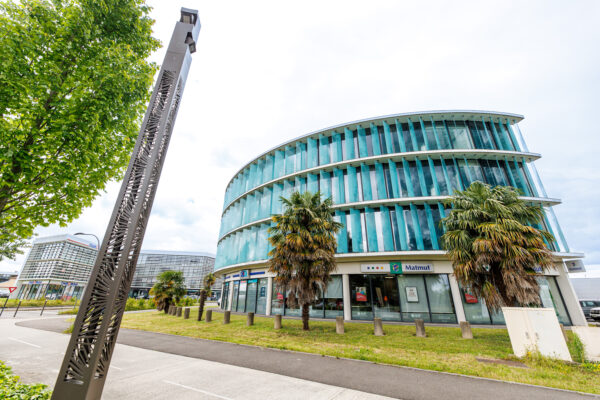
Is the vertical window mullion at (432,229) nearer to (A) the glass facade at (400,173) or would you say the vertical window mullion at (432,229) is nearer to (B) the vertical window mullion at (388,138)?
(A) the glass facade at (400,173)

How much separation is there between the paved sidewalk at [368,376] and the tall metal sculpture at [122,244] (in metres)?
6.19

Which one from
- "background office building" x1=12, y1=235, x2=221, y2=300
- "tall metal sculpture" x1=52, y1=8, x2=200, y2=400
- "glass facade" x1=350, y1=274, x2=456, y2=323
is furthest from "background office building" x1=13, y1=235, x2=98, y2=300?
"tall metal sculpture" x1=52, y1=8, x2=200, y2=400

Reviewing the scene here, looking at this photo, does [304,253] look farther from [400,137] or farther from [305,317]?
[400,137]

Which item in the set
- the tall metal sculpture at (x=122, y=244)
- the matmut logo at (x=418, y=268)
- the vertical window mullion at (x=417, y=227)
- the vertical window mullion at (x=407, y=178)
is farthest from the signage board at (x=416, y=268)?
the tall metal sculpture at (x=122, y=244)

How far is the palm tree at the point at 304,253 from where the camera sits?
49.1 feet

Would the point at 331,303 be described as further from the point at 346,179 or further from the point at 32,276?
the point at 32,276

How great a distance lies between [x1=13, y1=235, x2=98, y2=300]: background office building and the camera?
68875 millimetres

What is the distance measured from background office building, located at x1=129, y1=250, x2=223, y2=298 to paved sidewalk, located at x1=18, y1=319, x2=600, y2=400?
9981 cm

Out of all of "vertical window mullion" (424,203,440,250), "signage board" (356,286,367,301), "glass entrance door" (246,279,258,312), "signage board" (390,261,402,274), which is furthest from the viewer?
"glass entrance door" (246,279,258,312)

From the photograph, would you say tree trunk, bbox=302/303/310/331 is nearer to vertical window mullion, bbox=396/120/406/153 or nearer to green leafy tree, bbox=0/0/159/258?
green leafy tree, bbox=0/0/159/258

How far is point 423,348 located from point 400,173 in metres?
15.8

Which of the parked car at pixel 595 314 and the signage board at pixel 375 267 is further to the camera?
the parked car at pixel 595 314

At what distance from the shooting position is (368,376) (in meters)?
7.64

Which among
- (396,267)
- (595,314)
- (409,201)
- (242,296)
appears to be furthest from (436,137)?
(242,296)
